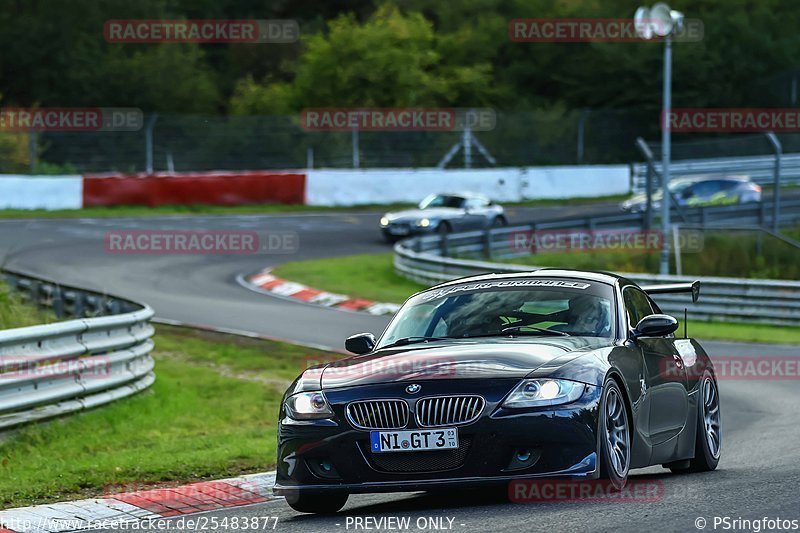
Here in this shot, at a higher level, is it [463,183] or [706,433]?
[463,183]

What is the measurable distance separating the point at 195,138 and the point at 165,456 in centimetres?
3271

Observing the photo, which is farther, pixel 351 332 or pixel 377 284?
pixel 377 284

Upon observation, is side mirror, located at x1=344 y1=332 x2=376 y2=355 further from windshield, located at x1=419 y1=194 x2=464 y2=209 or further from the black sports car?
windshield, located at x1=419 y1=194 x2=464 y2=209

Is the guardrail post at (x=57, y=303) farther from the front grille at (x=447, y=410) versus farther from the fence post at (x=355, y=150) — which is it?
the fence post at (x=355, y=150)

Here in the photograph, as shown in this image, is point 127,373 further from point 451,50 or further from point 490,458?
point 451,50

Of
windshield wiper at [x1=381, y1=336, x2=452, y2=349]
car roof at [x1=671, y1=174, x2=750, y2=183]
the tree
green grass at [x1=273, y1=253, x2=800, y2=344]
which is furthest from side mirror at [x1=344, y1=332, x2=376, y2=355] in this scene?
the tree

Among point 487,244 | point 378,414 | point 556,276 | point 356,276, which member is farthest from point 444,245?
point 378,414

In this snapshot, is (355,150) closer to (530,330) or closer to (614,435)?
(530,330)

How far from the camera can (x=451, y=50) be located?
68.0m

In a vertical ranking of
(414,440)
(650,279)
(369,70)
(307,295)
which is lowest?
(307,295)

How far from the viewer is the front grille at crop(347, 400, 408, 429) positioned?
279 inches

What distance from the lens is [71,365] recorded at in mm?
11781

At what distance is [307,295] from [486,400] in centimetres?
1933

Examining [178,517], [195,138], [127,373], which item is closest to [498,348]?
[178,517]
